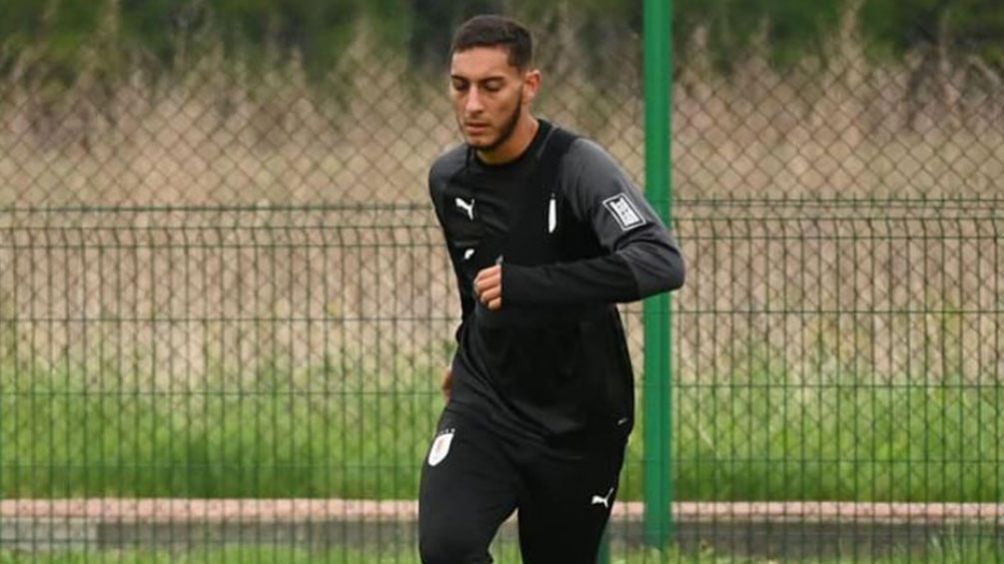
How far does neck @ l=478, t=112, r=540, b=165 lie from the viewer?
6.08 m

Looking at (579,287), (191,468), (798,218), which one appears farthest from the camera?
(191,468)

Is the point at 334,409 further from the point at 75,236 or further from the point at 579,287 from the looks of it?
the point at 579,287

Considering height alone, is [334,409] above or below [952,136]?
below

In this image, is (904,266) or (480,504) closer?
(480,504)

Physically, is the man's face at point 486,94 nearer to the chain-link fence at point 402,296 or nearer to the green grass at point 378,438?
the chain-link fence at point 402,296

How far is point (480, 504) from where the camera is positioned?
6078 millimetres

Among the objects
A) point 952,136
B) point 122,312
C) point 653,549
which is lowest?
point 653,549

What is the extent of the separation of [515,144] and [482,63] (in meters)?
0.22

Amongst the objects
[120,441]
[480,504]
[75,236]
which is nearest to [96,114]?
[75,236]

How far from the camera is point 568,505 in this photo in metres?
6.22

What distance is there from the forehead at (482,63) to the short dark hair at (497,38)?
1 centimetres

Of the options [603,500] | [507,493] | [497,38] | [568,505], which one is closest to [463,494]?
[507,493]

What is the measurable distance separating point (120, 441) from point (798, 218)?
2.57m

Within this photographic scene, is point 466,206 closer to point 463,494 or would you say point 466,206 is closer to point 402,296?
point 463,494
